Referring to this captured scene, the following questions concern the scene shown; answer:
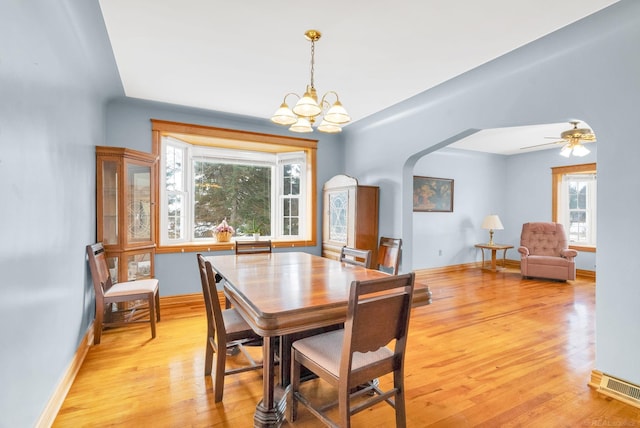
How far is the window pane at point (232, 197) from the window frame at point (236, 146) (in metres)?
0.28

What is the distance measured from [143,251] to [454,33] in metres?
3.71

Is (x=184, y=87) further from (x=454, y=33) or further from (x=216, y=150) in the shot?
(x=454, y=33)

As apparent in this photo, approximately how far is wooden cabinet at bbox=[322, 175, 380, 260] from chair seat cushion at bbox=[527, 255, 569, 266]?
336 cm

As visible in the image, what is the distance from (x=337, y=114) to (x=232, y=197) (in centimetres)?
308

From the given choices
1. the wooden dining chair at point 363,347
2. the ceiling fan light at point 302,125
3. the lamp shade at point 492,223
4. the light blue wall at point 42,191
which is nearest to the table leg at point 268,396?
the wooden dining chair at point 363,347

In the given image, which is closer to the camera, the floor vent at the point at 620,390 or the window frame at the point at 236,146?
the floor vent at the point at 620,390

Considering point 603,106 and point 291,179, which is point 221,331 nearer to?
point 603,106

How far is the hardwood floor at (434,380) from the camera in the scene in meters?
1.84

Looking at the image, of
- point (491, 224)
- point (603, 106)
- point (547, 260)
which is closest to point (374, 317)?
point (603, 106)

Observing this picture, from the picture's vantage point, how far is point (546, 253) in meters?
5.87

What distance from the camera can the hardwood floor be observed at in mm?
1841

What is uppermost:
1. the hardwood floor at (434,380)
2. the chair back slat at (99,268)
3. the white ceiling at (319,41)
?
the white ceiling at (319,41)

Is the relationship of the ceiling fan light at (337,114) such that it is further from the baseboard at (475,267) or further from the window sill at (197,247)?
the baseboard at (475,267)

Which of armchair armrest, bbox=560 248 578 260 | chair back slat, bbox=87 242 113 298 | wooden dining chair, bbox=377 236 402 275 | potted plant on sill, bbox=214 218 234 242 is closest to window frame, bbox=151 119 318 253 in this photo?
potted plant on sill, bbox=214 218 234 242
